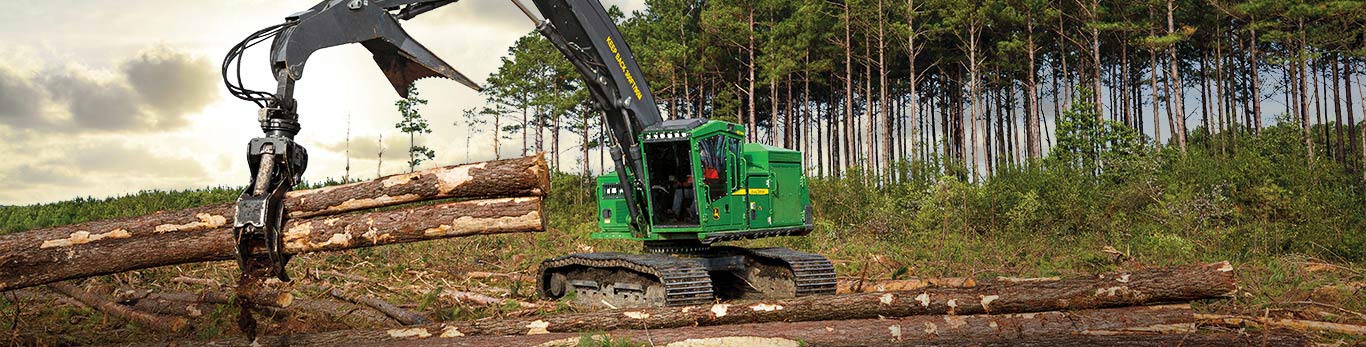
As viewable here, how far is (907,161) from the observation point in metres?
23.7

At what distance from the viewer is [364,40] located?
736 cm

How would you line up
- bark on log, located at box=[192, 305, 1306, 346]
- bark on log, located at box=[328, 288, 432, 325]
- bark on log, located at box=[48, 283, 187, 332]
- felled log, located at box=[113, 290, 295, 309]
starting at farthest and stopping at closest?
1. bark on log, located at box=[48, 283, 187, 332]
2. bark on log, located at box=[328, 288, 432, 325]
3. felled log, located at box=[113, 290, 295, 309]
4. bark on log, located at box=[192, 305, 1306, 346]

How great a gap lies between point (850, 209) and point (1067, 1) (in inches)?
823

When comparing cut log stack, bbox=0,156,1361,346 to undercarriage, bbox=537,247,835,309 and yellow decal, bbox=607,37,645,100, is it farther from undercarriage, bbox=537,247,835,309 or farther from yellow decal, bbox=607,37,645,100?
yellow decal, bbox=607,37,645,100

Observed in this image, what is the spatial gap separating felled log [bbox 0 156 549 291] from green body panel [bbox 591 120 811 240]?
3550 mm

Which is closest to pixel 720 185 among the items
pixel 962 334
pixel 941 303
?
Answer: pixel 941 303

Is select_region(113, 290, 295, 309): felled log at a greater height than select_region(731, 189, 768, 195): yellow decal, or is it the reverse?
select_region(731, 189, 768, 195): yellow decal

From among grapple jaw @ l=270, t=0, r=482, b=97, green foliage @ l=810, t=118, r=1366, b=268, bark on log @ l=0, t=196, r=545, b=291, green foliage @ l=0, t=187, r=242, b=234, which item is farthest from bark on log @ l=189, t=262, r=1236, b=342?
green foliage @ l=0, t=187, r=242, b=234

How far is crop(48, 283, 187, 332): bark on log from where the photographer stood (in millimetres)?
9273

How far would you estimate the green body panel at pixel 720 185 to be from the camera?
32.4ft

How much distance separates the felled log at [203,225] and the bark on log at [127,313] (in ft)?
7.46

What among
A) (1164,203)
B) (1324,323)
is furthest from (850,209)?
(1324,323)

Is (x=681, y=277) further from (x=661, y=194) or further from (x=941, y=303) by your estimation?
(x=941, y=303)

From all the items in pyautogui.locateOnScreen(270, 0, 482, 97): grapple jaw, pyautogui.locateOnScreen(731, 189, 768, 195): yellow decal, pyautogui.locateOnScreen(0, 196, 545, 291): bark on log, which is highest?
pyautogui.locateOnScreen(270, 0, 482, 97): grapple jaw
